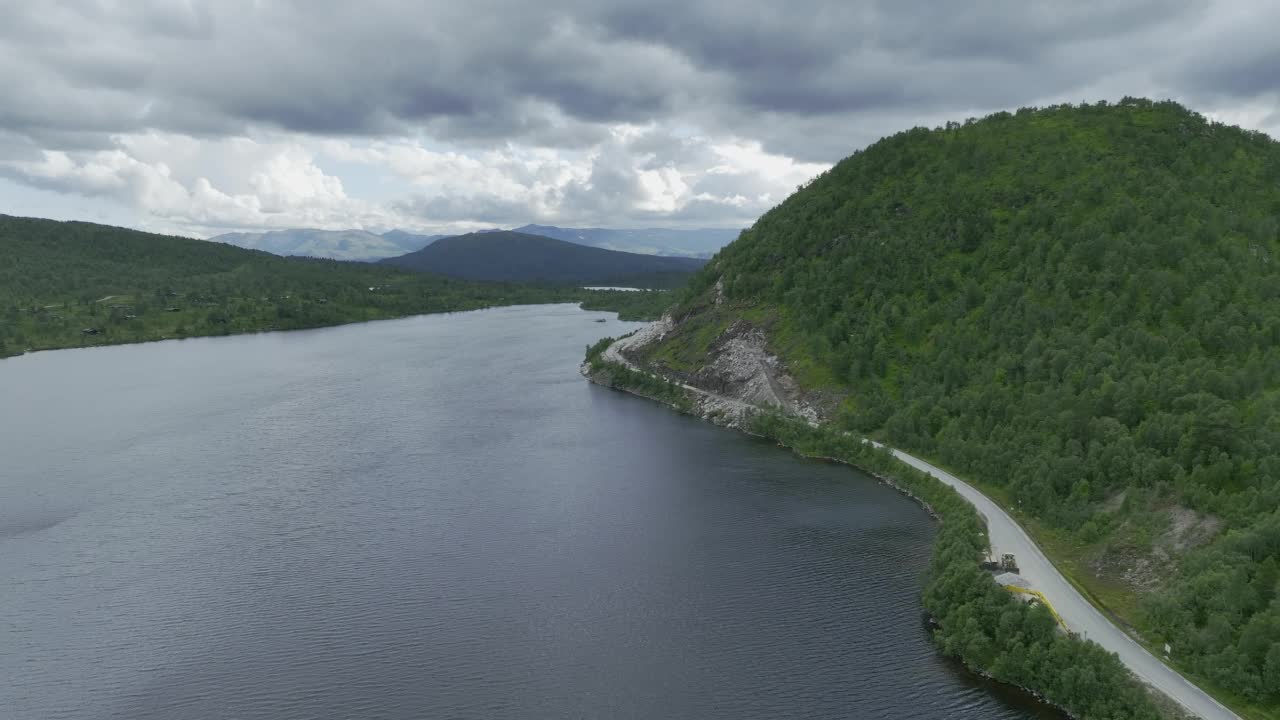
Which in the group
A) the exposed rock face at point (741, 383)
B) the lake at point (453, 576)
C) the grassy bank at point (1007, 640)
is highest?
the exposed rock face at point (741, 383)

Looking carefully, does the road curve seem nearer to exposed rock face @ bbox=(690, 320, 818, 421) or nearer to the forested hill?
the forested hill

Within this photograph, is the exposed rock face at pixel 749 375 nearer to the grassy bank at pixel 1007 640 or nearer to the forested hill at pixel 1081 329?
the forested hill at pixel 1081 329

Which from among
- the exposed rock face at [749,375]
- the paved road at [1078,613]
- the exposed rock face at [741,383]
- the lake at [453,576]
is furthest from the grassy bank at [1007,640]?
the exposed rock face at [741,383]

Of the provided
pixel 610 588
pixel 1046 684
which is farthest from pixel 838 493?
pixel 1046 684

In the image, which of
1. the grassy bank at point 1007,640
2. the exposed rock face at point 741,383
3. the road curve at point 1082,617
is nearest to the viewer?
the road curve at point 1082,617

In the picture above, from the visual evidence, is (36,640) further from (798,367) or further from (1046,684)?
(798,367)

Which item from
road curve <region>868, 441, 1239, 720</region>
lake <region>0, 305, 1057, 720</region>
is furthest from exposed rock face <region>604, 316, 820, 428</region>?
road curve <region>868, 441, 1239, 720</region>
